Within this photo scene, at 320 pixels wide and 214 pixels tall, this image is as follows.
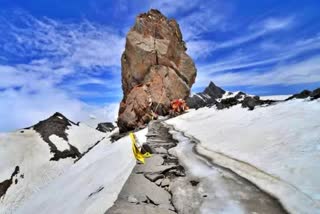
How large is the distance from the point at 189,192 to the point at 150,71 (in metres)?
30.3

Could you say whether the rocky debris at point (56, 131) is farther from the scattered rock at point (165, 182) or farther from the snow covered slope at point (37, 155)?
the scattered rock at point (165, 182)

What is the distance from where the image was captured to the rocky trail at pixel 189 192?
5340mm

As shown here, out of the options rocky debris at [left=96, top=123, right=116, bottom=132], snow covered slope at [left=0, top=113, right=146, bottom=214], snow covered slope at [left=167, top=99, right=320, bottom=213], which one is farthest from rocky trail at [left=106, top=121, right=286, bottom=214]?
rocky debris at [left=96, top=123, right=116, bottom=132]

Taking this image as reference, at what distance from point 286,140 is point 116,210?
18.5 feet

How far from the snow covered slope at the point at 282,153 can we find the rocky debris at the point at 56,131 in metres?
37.4

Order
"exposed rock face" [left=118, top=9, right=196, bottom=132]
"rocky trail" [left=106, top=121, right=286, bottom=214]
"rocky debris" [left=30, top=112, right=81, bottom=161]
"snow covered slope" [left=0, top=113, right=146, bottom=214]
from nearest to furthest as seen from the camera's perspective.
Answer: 1. "rocky trail" [left=106, top=121, right=286, bottom=214]
2. "exposed rock face" [left=118, top=9, right=196, bottom=132]
3. "snow covered slope" [left=0, top=113, right=146, bottom=214]
4. "rocky debris" [left=30, top=112, right=81, bottom=161]

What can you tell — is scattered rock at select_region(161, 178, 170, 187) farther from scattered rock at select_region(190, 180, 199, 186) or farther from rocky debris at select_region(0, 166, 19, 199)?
rocky debris at select_region(0, 166, 19, 199)

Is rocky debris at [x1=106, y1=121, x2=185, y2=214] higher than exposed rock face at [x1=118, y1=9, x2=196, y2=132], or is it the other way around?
exposed rock face at [x1=118, y1=9, x2=196, y2=132]

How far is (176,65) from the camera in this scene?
39250 mm

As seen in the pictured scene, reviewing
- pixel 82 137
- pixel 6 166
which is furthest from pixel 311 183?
pixel 82 137

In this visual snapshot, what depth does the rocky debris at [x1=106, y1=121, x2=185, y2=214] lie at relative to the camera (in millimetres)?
5512

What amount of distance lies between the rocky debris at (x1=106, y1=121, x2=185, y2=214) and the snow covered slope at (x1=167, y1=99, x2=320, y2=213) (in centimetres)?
164

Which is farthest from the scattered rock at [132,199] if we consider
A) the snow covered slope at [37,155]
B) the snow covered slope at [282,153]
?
the snow covered slope at [37,155]

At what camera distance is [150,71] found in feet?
118
